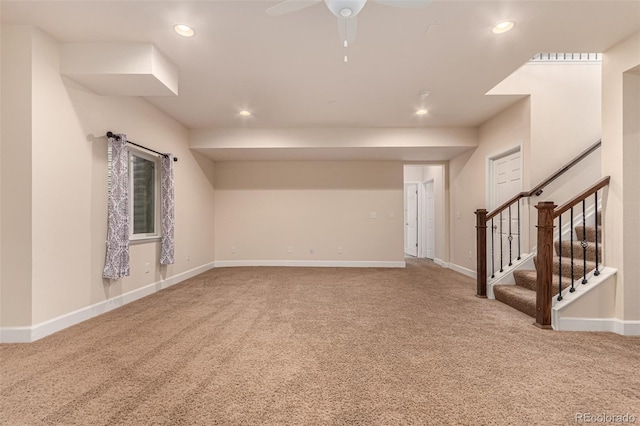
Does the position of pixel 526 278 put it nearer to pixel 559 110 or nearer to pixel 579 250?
pixel 579 250

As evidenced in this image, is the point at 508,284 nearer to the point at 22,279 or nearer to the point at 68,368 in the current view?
the point at 68,368

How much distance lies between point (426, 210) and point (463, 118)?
11.7ft

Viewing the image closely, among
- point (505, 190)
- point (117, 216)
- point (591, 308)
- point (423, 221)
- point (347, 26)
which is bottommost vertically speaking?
point (591, 308)

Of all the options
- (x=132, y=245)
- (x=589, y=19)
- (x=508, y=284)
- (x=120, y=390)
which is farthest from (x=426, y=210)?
(x=120, y=390)

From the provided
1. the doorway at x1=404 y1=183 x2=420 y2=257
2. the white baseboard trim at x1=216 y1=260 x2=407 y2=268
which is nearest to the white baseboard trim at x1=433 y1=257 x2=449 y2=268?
the white baseboard trim at x1=216 y1=260 x2=407 y2=268

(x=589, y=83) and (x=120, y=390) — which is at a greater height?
(x=589, y=83)

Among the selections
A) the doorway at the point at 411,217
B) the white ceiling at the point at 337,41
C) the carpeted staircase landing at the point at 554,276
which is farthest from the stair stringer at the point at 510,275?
the doorway at the point at 411,217

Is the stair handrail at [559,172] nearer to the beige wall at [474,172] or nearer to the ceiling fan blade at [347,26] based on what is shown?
the beige wall at [474,172]

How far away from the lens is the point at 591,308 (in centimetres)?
252

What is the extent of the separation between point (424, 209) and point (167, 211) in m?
6.25

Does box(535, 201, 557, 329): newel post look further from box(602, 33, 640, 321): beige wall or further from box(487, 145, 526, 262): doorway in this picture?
box(487, 145, 526, 262): doorway

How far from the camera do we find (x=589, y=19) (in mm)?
2264

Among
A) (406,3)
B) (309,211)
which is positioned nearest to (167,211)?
(309,211)

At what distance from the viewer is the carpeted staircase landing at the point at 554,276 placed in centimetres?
283
